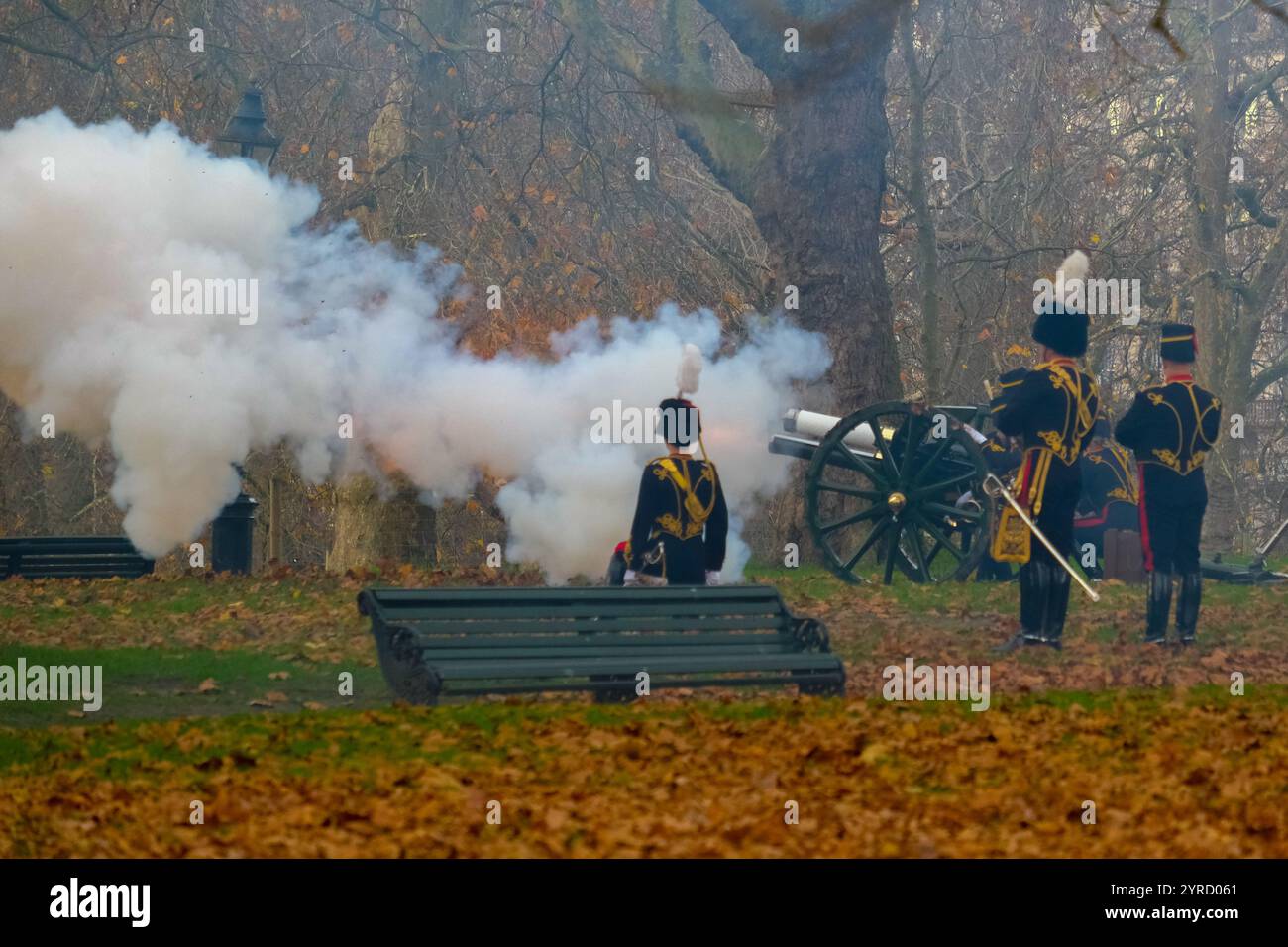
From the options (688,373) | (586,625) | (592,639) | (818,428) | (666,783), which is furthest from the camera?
(818,428)

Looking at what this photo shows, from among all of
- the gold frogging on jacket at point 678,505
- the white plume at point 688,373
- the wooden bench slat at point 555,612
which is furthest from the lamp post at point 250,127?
the wooden bench slat at point 555,612

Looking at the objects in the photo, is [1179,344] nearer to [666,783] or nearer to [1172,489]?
[1172,489]

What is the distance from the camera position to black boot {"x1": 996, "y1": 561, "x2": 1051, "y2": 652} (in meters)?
12.3

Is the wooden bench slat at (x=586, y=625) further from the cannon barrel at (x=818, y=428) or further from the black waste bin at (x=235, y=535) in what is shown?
the black waste bin at (x=235, y=535)

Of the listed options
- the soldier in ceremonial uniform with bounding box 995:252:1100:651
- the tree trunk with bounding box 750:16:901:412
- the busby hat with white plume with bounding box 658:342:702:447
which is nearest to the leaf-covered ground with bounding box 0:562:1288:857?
the soldier in ceremonial uniform with bounding box 995:252:1100:651

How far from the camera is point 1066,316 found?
12742 millimetres

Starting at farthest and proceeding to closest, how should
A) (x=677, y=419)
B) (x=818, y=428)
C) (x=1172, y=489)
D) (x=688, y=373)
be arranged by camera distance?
(x=818, y=428)
(x=688, y=373)
(x=1172, y=489)
(x=677, y=419)

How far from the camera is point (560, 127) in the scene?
24.0 meters

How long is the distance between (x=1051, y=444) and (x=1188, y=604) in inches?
56.7

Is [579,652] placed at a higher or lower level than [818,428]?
lower

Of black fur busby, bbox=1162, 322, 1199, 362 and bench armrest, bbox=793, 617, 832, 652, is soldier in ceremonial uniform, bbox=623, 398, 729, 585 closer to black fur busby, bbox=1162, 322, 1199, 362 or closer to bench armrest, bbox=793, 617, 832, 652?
bench armrest, bbox=793, 617, 832, 652

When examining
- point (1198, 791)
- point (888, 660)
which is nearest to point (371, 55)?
→ point (888, 660)

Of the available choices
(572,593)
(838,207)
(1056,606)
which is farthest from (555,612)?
(838,207)

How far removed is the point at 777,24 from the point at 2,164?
7.42 m
